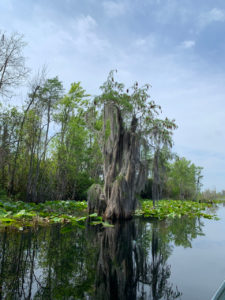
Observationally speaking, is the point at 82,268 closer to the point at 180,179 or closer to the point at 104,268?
the point at 104,268

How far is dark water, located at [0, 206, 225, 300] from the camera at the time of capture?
3.17m

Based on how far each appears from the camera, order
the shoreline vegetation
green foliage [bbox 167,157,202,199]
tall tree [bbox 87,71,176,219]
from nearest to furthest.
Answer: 1. the shoreline vegetation
2. tall tree [bbox 87,71,176,219]
3. green foliage [bbox 167,157,202,199]

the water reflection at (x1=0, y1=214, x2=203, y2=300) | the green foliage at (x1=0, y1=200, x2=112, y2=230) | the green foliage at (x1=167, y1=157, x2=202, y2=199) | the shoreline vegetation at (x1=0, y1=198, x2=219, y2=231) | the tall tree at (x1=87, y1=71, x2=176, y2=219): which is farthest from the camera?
the green foliage at (x1=167, y1=157, x2=202, y2=199)

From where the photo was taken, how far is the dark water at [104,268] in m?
3.17

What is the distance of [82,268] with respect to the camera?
408 centimetres

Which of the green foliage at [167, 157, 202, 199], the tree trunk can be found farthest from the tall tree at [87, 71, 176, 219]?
the green foliage at [167, 157, 202, 199]

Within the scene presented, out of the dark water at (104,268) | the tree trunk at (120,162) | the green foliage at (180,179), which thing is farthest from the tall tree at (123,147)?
the green foliage at (180,179)

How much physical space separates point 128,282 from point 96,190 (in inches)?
308

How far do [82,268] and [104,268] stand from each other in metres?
0.43

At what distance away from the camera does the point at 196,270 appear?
4.51 metres

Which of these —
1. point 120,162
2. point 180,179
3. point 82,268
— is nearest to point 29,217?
point 120,162

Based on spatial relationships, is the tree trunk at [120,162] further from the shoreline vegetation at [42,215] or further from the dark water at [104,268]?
the dark water at [104,268]

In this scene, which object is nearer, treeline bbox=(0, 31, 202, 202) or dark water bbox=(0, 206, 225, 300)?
dark water bbox=(0, 206, 225, 300)

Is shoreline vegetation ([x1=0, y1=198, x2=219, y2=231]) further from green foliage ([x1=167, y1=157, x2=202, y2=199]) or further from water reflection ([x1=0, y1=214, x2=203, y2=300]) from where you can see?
green foliage ([x1=167, y1=157, x2=202, y2=199])
